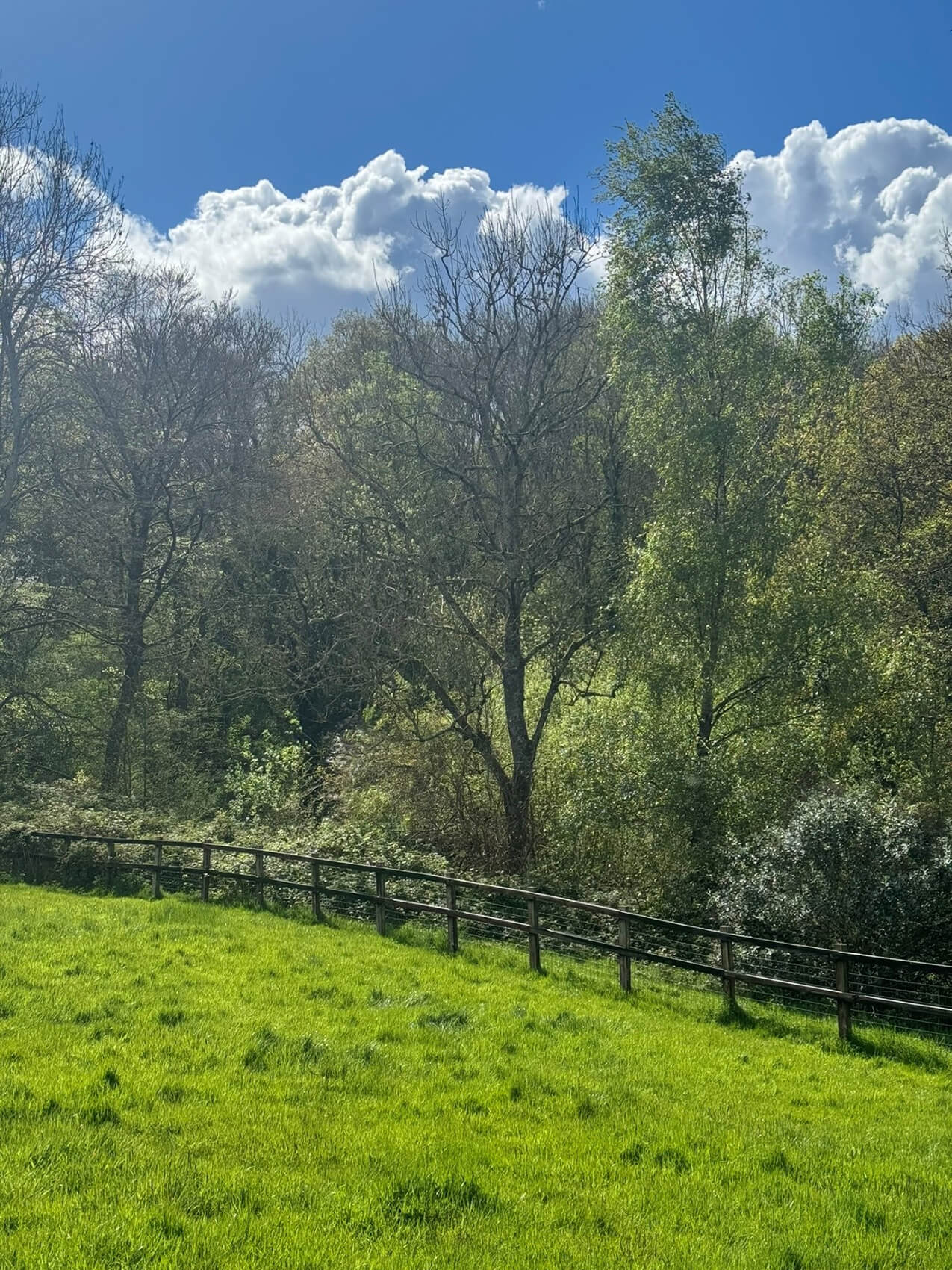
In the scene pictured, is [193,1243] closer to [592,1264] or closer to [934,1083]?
[592,1264]

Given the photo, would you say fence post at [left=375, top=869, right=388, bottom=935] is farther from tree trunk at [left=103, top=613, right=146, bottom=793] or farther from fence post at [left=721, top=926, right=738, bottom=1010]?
tree trunk at [left=103, top=613, right=146, bottom=793]

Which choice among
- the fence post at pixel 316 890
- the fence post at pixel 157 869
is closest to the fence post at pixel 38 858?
the fence post at pixel 157 869

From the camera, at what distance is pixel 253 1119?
5.80 m

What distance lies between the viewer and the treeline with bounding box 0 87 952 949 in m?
16.5

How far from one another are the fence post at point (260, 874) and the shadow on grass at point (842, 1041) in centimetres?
795

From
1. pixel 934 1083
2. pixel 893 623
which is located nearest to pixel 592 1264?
pixel 934 1083

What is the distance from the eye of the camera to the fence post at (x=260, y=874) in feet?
49.7

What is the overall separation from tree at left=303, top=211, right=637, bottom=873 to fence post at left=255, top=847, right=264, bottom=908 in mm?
5726

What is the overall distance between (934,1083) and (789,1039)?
4.95ft

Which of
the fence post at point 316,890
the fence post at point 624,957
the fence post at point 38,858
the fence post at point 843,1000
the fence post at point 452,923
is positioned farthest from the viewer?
the fence post at point 38,858

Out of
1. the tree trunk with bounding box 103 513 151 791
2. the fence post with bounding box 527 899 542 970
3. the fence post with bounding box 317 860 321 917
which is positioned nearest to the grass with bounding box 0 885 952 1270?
the fence post with bounding box 527 899 542 970

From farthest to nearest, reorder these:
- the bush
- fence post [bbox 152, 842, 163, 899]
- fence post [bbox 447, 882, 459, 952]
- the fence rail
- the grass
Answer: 1. fence post [bbox 152, 842, 163, 899]
2. fence post [bbox 447, 882, 459, 952]
3. the bush
4. the fence rail
5. the grass

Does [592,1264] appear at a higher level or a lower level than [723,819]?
lower

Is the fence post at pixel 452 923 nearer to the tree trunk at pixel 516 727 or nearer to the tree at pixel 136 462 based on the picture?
the tree trunk at pixel 516 727
